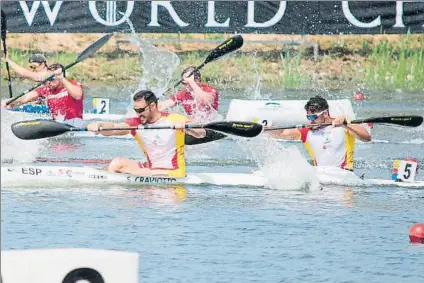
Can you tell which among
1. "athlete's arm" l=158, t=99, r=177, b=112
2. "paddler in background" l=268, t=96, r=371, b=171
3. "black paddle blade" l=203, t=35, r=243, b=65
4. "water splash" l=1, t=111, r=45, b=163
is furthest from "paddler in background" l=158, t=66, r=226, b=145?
"paddler in background" l=268, t=96, r=371, b=171

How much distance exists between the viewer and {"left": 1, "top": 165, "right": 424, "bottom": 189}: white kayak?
11109 millimetres

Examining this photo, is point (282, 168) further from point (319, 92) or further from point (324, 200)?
point (319, 92)

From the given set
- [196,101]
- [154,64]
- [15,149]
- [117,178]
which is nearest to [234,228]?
[117,178]

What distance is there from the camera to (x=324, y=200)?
11.0 meters

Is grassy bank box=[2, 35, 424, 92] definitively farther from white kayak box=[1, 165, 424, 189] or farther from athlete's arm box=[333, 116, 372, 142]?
athlete's arm box=[333, 116, 372, 142]

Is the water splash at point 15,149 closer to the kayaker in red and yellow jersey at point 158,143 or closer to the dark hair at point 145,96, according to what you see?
the kayaker in red and yellow jersey at point 158,143

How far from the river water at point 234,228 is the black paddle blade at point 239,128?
574mm

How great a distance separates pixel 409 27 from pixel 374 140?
6.22 metres

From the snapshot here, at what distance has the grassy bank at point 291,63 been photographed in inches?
906

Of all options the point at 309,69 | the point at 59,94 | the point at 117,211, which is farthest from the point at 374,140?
the point at 309,69

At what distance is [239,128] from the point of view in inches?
428

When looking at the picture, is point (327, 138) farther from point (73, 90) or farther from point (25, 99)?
point (25, 99)

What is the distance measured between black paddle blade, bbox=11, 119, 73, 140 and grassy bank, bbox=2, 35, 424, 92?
11.5 meters

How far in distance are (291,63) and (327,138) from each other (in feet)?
39.3
